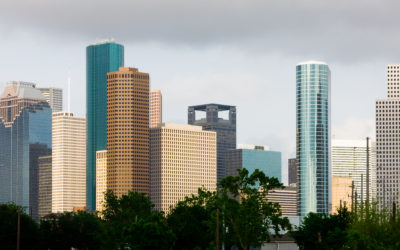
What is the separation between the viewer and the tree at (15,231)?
346 ft

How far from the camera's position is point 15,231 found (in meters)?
107

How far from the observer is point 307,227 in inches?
4419

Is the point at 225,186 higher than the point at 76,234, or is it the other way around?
the point at 225,186

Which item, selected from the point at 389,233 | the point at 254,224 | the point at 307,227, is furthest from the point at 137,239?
the point at 307,227

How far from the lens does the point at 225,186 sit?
98.1 m

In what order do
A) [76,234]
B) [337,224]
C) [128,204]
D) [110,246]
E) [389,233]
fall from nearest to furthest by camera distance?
[389,233] < [110,246] < [337,224] < [76,234] < [128,204]

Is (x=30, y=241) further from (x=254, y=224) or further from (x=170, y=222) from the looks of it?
(x=254, y=224)

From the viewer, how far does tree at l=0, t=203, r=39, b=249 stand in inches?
4157

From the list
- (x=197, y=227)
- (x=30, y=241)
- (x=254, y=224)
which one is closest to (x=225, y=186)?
(x=254, y=224)

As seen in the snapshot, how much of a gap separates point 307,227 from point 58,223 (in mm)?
36801

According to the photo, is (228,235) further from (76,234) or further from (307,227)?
(76,234)

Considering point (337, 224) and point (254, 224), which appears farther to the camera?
point (337, 224)

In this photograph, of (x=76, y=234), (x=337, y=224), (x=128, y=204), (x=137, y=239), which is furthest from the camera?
(x=128, y=204)

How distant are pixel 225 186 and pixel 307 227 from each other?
1950 centimetres
